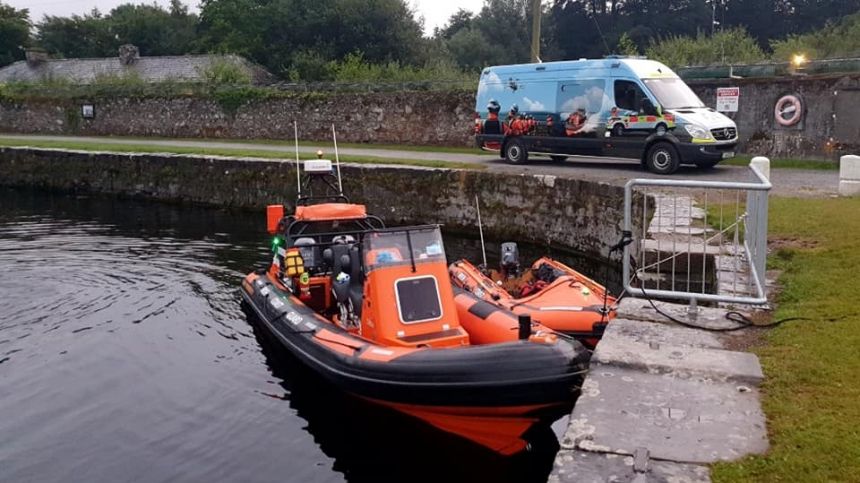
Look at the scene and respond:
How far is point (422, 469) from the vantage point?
6574 millimetres

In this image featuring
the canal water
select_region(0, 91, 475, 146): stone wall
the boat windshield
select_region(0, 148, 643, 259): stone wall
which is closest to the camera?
the canal water

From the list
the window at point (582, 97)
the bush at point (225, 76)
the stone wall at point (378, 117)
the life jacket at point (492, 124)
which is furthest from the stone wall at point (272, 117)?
the window at point (582, 97)

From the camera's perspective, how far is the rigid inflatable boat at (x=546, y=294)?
8016mm

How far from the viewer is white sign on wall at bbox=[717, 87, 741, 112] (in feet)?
58.4

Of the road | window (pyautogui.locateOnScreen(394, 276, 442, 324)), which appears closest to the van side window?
the road

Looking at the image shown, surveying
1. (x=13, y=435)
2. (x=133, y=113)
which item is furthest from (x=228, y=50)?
(x=13, y=435)

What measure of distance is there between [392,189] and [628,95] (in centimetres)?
543

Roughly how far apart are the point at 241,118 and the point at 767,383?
23.7 m

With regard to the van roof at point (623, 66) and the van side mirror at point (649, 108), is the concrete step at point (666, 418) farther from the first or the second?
the van roof at point (623, 66)

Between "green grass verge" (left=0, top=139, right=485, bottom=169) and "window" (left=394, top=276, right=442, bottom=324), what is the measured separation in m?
9.55

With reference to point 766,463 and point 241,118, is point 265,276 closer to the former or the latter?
point 766,463

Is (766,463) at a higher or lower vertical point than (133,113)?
lower

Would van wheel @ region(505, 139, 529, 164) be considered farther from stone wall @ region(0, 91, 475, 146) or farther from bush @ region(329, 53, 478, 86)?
bush @ region(329, 53, 478, 86)

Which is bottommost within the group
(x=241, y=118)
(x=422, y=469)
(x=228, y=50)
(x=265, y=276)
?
(x=422, y=469)
